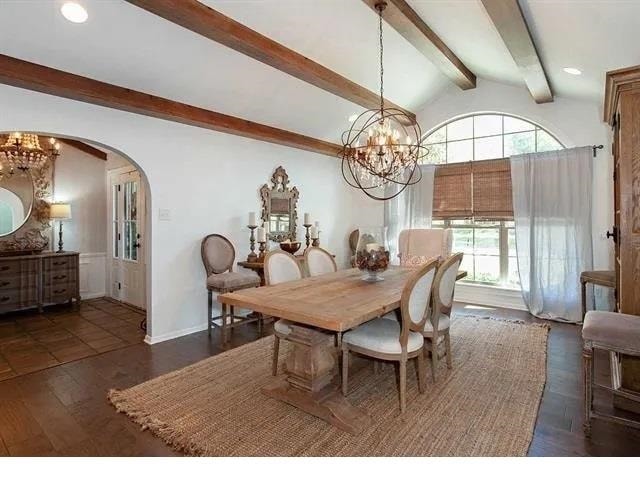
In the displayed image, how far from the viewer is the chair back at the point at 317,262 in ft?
11.4

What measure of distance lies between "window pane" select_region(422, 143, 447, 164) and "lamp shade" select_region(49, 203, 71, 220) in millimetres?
5297

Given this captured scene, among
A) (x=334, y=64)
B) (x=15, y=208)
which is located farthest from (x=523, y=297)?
(x=15, y=208)

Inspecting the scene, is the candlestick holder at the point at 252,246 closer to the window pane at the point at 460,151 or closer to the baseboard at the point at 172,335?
the baseboard at the point at 172,335

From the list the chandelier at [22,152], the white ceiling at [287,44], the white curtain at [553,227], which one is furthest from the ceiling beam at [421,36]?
the chandelier at [22,152]

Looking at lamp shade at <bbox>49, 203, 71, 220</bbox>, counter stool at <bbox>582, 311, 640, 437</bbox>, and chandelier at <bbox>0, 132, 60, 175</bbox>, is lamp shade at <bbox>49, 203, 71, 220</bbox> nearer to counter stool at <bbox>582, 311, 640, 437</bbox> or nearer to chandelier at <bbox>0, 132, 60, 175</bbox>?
chandelier at <bbox>0, 132, 60, 175</bbox>

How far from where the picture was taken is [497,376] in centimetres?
284

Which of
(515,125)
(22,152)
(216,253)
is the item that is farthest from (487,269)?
(22,152)

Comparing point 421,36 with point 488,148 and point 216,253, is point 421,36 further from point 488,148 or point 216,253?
point 216,253

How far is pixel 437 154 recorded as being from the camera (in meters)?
5.68

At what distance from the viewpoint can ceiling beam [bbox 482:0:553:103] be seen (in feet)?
8.18

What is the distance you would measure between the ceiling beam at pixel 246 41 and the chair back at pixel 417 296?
1.48 meters

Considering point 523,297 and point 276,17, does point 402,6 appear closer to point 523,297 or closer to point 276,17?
point 276,17

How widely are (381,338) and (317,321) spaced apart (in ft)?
2.24

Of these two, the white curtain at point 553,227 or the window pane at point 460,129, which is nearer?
the white curtain at point 553,227
